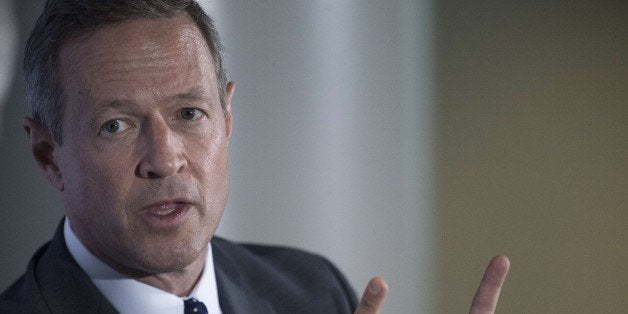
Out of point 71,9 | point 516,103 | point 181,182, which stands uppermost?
point 71,9

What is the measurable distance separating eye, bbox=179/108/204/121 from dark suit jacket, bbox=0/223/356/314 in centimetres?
27

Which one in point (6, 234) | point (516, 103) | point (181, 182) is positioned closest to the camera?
point (181, 182)

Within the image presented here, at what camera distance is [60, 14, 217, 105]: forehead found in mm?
1109

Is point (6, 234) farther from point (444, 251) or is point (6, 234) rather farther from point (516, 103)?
point (516, 103)

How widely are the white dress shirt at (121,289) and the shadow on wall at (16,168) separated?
124 mm

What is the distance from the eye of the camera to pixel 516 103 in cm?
197

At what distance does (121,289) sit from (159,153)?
8.8 inches

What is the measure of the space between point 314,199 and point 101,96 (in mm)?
694

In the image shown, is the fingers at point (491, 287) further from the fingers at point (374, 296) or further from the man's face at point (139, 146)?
the man's face at point (139, 146)

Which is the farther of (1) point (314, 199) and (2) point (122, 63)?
(1) point (314, 199)

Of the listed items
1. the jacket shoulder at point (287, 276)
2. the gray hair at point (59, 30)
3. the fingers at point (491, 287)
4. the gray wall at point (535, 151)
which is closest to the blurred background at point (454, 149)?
the gray wall at point (535, 151)

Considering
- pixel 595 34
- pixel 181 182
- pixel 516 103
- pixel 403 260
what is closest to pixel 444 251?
pixel 403 260

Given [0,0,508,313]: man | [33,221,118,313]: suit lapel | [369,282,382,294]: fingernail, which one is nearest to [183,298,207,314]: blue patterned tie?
[0,0,508,313]: man

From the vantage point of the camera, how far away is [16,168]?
1290 mm
